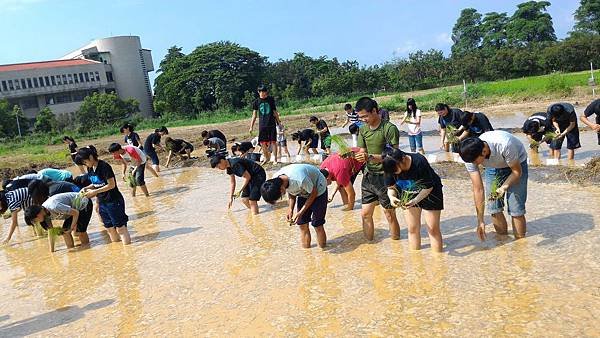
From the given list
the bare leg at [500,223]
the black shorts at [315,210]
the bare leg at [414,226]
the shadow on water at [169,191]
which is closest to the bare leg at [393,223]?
the bare leg at [414,226]

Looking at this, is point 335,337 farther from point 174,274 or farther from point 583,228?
point 583,228

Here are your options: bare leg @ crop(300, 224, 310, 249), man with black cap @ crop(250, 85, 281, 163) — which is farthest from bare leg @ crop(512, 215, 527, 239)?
man with black cap @ crop(250, 85, 281, 163)

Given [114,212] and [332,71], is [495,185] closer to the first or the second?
[114,212]

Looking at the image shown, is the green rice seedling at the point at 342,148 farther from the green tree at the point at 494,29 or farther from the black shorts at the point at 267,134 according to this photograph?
the green tree at the point at 494,29

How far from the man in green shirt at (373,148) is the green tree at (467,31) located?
81.5 meters

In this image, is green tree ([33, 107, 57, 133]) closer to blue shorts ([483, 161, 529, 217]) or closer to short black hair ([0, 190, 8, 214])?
short black hair ([0, 190, 8, 214])

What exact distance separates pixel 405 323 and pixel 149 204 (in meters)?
8.20

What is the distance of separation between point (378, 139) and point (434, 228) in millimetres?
1230

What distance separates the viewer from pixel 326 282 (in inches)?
219

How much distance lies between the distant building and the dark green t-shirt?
6515 cm

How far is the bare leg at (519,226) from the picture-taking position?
586 cm

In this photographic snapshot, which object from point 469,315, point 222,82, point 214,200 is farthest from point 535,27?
point 469,315

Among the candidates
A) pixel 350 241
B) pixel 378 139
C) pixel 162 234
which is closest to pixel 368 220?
pixel 350 241

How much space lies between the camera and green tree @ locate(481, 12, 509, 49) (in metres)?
75.1
